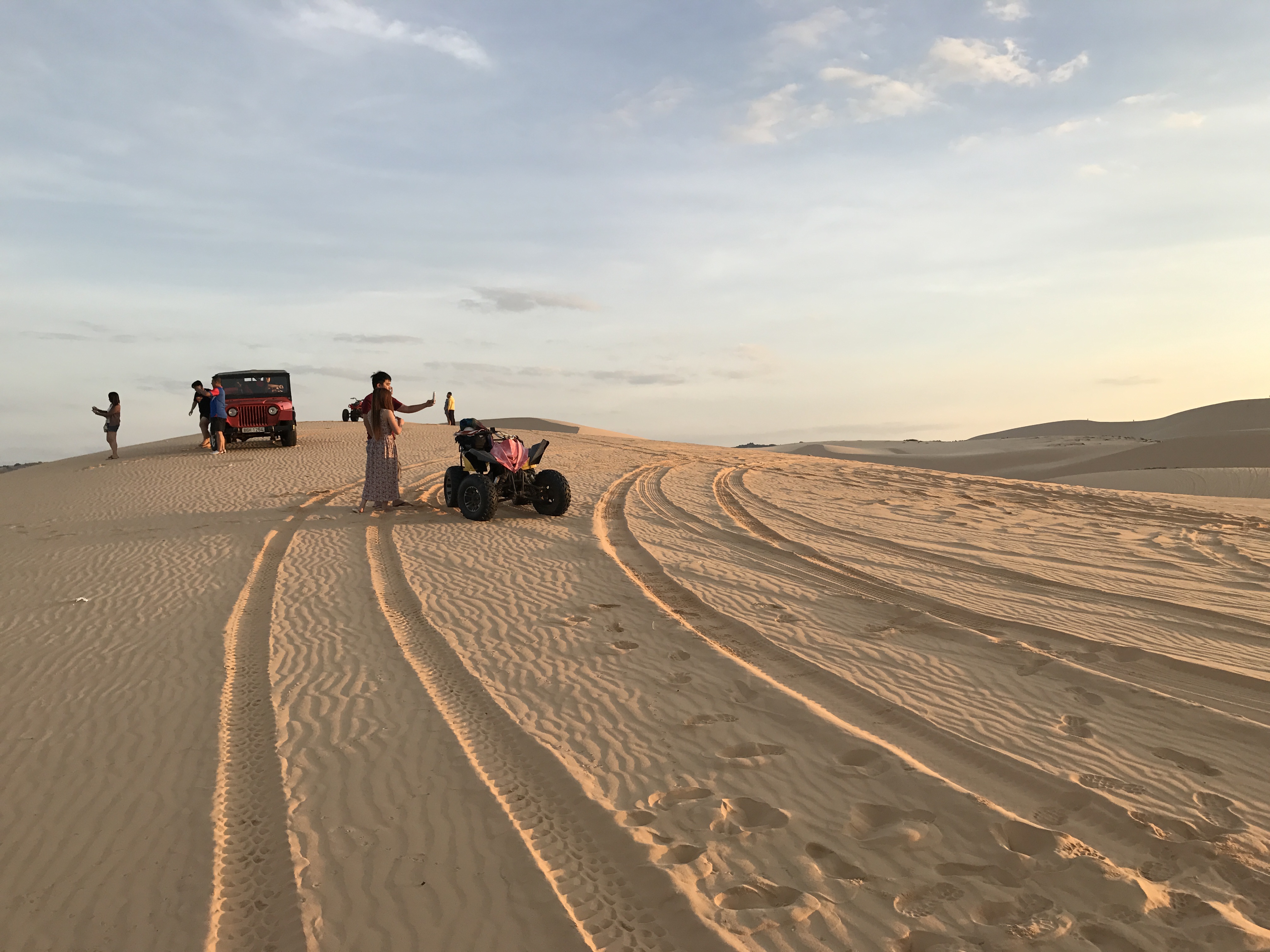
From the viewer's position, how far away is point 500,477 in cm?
1053

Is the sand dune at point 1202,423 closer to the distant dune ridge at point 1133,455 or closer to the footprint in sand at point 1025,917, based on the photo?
the distant dune ridge at point 1133,455

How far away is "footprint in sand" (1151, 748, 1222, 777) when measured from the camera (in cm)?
354

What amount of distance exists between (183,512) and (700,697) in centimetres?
986

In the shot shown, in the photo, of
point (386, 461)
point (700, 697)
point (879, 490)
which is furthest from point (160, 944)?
point (879, 490)

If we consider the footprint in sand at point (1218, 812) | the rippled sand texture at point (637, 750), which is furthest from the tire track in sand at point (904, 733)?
the footprint in sand at point (1218, 812)

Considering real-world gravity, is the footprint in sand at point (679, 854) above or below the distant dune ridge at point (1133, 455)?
below

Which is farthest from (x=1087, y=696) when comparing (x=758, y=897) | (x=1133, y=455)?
(x=1133, y=455)

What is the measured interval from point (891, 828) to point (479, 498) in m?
7.82

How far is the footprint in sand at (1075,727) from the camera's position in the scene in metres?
3.96

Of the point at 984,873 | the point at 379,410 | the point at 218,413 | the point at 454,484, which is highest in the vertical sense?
the point at 218,413

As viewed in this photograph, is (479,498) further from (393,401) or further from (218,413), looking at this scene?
(218,413)

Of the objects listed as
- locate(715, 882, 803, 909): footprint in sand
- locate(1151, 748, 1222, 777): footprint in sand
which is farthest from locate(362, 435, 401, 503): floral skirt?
locate(1151, 748, 1222, 777): footprint in sand

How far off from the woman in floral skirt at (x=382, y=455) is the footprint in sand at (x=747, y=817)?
27.4 feet

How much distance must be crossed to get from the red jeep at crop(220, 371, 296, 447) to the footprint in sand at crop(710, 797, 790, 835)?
19.0 metres
